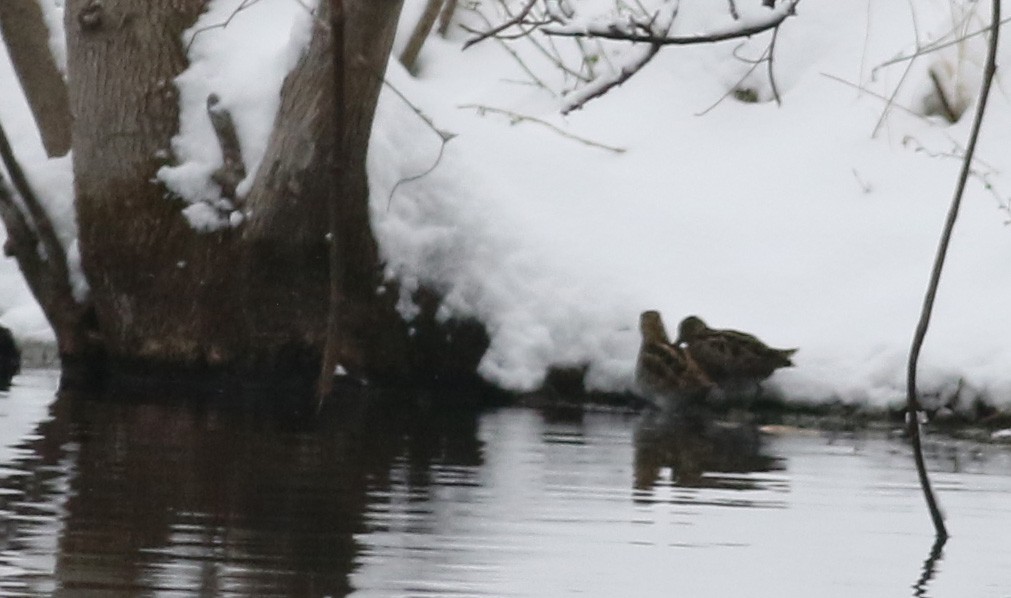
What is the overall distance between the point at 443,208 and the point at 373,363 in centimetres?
93

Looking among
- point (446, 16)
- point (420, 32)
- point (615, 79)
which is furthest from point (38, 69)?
point (615, 79)

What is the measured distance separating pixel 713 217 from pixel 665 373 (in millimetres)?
2243

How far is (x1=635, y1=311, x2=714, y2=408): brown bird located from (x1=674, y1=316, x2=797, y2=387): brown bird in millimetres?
65

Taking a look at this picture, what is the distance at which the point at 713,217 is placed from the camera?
38.3ft

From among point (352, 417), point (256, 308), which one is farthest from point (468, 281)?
point (352, 417)

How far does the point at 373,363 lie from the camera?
10273 mm

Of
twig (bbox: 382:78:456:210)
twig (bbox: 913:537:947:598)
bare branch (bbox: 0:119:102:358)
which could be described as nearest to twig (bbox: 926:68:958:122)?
twig (bbox: 382:78:456:210)

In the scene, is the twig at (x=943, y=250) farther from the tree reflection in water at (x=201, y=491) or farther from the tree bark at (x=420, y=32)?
the tree bark at (x=420, y=32)

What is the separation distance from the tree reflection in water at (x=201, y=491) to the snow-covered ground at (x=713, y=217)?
1443 millimetres

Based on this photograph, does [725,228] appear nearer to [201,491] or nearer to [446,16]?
[446,16]

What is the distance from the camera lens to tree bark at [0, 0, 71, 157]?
34.4 ft

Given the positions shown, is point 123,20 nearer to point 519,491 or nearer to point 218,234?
point 218,234

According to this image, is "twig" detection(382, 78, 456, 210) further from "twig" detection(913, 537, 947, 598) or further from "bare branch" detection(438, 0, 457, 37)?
"bare branch" detection(438, 0, 457, 37)

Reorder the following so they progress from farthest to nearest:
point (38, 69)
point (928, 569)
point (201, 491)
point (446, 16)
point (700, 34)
→ 1. point (446, 16)
2. point (38, 69)
3. point (201, 491)
4. point (928, 569)
5. point (700, 34)
